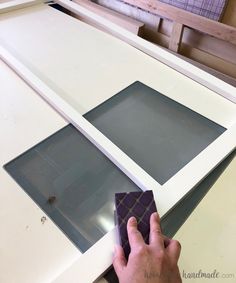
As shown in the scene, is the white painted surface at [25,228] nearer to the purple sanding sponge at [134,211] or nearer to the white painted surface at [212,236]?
the purple sanding sponge at [134,211]

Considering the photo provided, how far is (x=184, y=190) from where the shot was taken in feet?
2.32

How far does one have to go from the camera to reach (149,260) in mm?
527

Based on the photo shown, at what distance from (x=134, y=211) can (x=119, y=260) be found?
0.37ft

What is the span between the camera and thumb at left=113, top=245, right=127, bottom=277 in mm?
542

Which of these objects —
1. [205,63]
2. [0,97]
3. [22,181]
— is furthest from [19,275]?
[205,63]

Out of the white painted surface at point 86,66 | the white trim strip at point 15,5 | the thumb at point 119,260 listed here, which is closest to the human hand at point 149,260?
the thumb at point 119,260

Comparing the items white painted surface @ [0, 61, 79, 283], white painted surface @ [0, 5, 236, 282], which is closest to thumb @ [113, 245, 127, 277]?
white painted surface @ [0, 61, 79, 283]

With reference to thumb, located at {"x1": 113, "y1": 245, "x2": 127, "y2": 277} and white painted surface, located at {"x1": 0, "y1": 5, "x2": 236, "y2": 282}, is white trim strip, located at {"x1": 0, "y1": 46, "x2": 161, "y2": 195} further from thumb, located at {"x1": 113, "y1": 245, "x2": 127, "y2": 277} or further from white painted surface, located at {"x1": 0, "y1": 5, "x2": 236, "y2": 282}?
thumb, located at {"x1": 113, "y1": 245, "x2": 127, "y2": 277}

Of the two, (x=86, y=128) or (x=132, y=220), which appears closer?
(x=132, y=220)

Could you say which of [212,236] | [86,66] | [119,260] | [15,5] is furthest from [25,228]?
[15,5]

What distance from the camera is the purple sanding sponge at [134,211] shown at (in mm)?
593

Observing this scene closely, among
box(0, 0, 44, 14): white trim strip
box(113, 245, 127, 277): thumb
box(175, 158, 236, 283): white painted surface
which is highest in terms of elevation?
box(0, 0, 44, 14): white trim strip

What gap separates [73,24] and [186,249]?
48.6 inches

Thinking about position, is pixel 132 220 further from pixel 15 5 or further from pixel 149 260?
pixel 15 5
